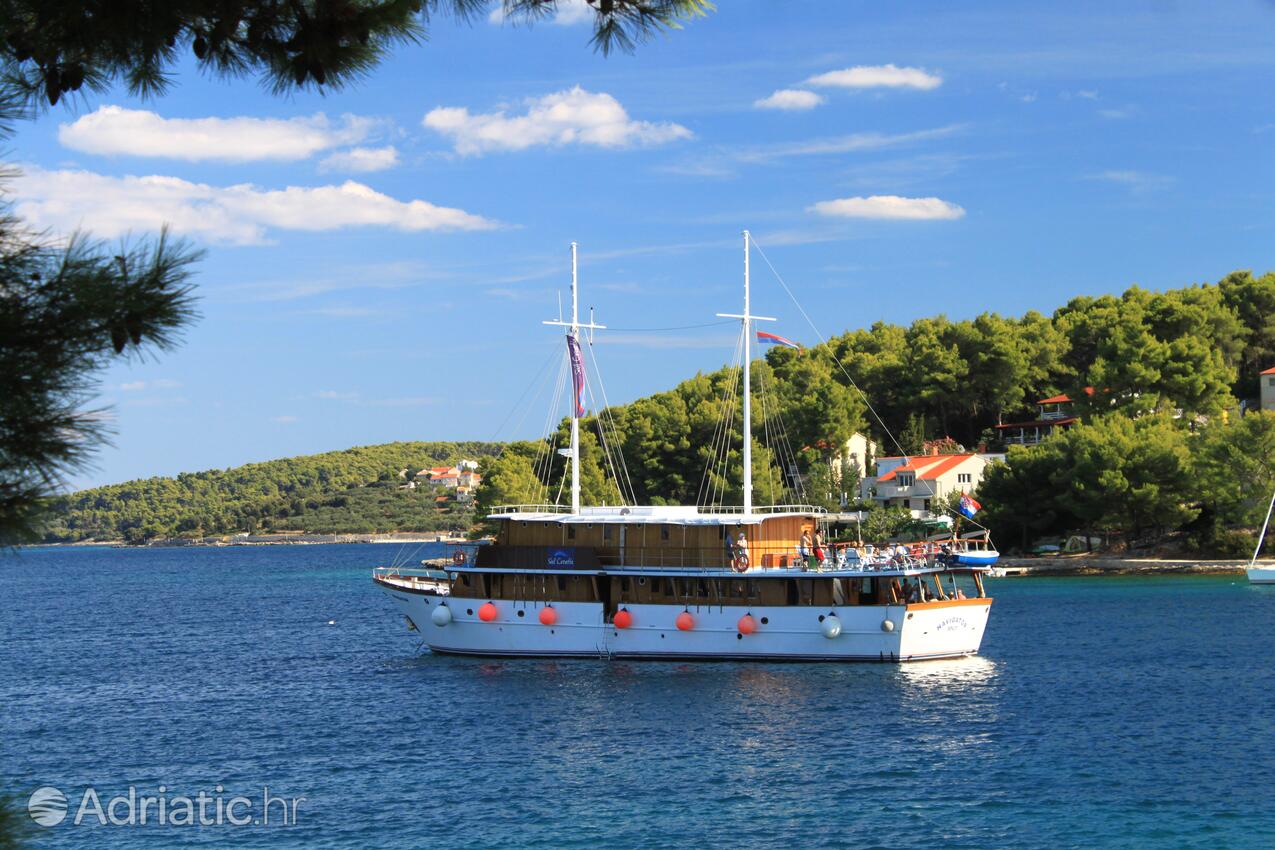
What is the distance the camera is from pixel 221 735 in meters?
31.0

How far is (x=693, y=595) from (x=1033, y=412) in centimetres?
6759

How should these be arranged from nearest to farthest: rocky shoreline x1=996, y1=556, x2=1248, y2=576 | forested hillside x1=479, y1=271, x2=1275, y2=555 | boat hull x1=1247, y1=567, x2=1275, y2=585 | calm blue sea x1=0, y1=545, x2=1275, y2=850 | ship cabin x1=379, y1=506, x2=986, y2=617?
calm blue sea x1=0, y1=545, x2=1275, y2=850
ship cabin x1=379, y1=506, x2=986, y2=617
boat hull x1=1247, y1=567, x2=1275, y2=585
rocky shoreline x1=996, y1=556, x2=1248, y2=576
forested hillside x1=479, y1=271, x2=1275, y2=555

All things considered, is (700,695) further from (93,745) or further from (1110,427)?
(1110,427)

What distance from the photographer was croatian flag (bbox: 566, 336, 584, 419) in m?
43.5

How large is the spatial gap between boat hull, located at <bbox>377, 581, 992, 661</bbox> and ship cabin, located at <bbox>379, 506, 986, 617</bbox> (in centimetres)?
38

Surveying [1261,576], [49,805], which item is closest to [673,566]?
[49,805]

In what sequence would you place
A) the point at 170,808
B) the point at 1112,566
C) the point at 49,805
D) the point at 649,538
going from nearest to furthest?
the point at 170,808
the point at 49,805
the point at 649,538
the point at 1112,566

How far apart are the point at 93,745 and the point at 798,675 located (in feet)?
61.5

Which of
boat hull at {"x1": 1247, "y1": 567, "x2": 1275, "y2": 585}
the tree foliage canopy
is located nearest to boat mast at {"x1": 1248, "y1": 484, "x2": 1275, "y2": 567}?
boat hull at {"x1": 1247, "y1": 567, "x2": 1275, "y2": 585}

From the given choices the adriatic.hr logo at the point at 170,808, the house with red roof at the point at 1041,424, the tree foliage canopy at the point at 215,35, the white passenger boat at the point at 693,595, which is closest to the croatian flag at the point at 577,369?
the white passenger boat at the point at 693,595

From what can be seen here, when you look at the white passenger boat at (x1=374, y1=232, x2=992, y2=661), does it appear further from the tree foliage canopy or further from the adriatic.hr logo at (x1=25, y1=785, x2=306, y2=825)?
the tree foliage canopy

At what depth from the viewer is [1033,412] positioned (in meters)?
99.2

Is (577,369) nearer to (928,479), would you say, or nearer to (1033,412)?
(928,479)

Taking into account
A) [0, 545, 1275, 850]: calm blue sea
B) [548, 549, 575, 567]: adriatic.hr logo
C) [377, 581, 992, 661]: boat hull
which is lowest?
[0, 545, 1275, 850]: calm blue sea
